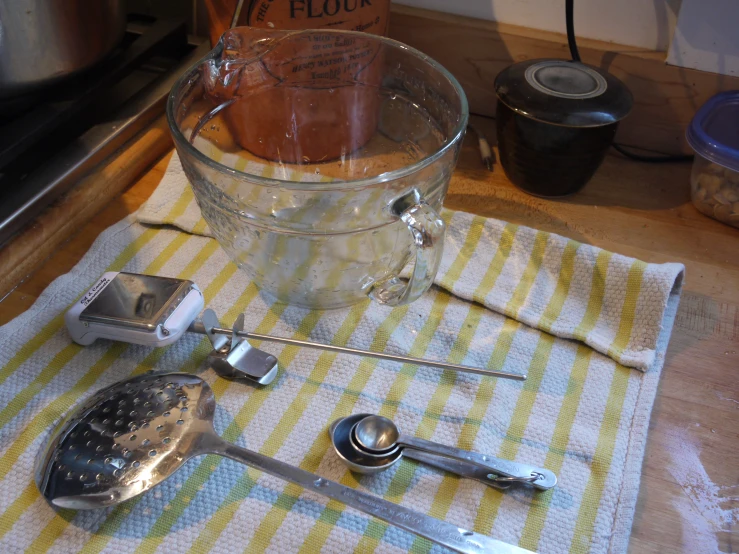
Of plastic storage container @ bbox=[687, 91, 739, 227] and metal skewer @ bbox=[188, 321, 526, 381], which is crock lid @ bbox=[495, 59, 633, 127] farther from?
metal skewer @ bbox=[188, 321, 526, 381]

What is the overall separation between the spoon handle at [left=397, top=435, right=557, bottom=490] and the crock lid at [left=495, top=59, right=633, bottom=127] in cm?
29

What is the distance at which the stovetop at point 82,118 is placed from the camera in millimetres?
537

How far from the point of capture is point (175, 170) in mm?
610

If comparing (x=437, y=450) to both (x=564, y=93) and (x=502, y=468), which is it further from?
(x=564, y=93)

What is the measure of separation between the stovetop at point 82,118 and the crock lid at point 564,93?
343 millimetres

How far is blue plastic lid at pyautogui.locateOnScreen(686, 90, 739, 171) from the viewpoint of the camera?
1.81 ft

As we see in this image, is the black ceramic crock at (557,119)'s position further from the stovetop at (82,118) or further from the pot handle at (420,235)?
the stovetop at (82,118)

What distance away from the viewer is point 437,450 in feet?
1.28

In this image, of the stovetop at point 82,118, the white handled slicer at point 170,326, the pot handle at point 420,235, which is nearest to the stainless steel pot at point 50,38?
the stovetop at point 82,118

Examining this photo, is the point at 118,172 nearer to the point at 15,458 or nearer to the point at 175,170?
the point at 175,170

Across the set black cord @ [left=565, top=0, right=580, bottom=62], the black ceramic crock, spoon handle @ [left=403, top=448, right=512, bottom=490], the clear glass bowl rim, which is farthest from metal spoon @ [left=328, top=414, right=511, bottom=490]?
black cord @ [left=565, top=0, right=580, bottom=62]

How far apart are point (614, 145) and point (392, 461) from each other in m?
0.44

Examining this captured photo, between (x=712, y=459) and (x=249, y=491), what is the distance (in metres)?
0.28

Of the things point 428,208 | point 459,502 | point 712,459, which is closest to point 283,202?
point 428,208
